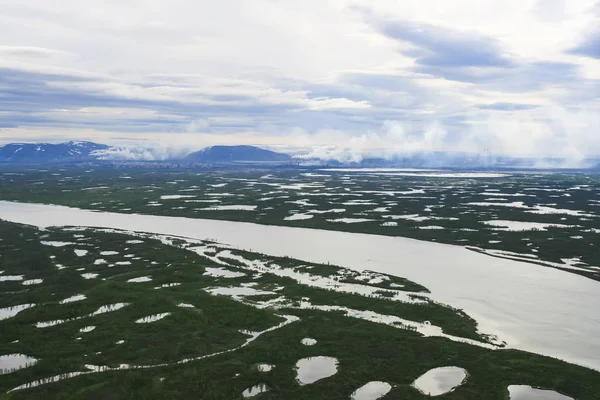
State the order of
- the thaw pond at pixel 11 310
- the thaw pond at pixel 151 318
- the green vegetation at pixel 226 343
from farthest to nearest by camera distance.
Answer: the thaw pond at pixel 11 310 → the thaw pond at pixel 151 318 → the green vegetation at pixel 226 343

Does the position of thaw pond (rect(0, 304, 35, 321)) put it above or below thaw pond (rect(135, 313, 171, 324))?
above

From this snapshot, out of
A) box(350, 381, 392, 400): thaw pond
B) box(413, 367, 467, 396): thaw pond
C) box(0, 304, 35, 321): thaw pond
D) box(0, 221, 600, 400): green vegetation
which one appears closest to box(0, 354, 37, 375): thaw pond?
box(0, 221, 600, 400): green vegetation

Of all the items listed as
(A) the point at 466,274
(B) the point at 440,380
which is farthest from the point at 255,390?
(A) the point at 466,274

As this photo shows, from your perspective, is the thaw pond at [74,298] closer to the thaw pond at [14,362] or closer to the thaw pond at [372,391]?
the thaw pond at [14,362]

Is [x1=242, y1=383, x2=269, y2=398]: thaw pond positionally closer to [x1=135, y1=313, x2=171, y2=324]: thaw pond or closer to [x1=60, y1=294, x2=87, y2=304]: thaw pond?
[x1=135, y1=313, x2=171, y2=324]: thaw pond

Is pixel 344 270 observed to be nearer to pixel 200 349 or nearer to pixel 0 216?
pixel 200 349

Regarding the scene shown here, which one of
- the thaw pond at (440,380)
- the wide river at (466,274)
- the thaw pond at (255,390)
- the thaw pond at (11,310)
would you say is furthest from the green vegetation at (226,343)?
the wide river at (466,274)
